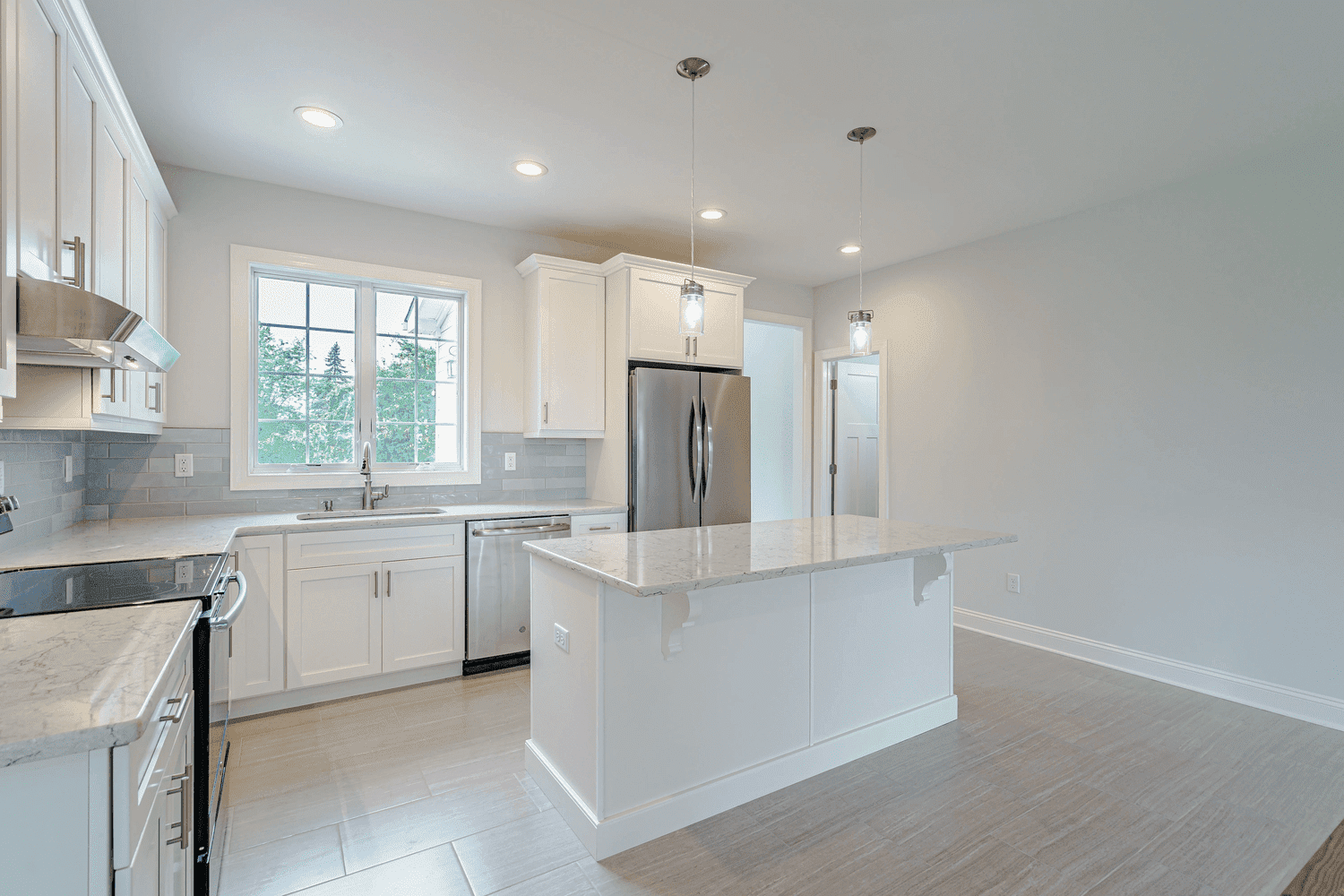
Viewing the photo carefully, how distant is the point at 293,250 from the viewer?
3.41m

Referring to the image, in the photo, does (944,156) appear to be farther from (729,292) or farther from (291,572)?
(291,572)

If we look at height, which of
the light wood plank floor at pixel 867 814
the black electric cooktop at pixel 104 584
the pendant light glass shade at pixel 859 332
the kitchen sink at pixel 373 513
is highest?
the pendant light glass shade at pixel 859 332

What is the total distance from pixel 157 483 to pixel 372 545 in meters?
1.08

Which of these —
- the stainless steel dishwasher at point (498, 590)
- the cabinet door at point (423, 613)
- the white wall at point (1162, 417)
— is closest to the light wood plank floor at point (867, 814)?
the cabinet door at point (423, 613)

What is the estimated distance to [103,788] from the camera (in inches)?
33.8

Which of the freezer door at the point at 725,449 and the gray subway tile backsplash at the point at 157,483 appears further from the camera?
the freezer door at the point at 725,449

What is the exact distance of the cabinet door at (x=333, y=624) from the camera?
2922 mm

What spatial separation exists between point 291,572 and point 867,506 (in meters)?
4.45

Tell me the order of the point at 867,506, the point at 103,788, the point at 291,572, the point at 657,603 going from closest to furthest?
the point at 103,788 → the point at 657,603 → the point at 291,572 → the point at 867,506

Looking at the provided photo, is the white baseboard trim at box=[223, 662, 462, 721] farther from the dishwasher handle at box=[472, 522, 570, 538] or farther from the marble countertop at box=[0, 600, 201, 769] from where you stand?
the marble countertop at box=[0, 600, 201, 769]

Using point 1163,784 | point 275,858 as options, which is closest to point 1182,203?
point 1163,784

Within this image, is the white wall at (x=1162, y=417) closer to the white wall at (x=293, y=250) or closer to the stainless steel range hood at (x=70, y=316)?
the white wall at (x=293, y=250)

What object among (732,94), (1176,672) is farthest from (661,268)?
(1176,672)

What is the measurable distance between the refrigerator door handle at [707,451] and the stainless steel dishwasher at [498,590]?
97 cm
